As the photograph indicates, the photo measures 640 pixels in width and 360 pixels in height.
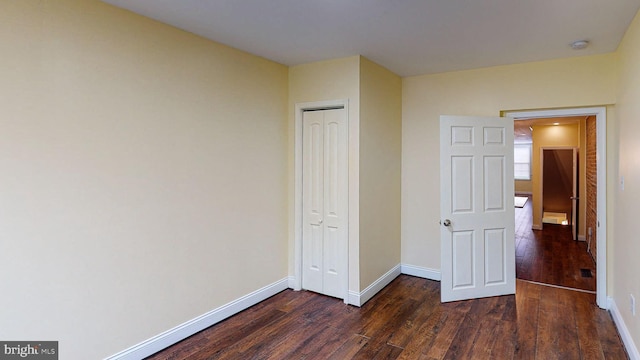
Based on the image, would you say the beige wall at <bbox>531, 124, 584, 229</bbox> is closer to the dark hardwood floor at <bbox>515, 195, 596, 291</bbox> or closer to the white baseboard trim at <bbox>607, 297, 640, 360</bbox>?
the dark hardwood floor at <bbox>515, 195, 596, 291</bbox>

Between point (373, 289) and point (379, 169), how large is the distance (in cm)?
135

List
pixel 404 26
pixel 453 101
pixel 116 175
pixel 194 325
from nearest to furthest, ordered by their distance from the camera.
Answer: pixel 116 175, pixel 404 26, pixel 194 325, pixel 453 101

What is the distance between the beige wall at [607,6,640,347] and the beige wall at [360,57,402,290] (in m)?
2.13

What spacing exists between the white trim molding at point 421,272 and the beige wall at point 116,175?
2088mm

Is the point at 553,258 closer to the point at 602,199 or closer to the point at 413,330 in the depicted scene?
the point at 602,199

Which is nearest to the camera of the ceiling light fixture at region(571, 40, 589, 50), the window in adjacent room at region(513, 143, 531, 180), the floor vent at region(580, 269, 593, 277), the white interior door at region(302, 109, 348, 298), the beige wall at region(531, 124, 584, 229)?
the ceiling light fixture at region(571, 40, 589, 50)

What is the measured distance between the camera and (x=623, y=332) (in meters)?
2.82

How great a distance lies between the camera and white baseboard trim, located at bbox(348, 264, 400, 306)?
3.57 meters

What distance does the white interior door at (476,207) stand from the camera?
12.1 feet

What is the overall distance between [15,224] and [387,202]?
3.38 metres

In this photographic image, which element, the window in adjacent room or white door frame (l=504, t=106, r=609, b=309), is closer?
white door frame (l=504, t=106, r=609, b=309)

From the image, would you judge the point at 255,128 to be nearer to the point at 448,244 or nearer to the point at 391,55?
the point at 391,55

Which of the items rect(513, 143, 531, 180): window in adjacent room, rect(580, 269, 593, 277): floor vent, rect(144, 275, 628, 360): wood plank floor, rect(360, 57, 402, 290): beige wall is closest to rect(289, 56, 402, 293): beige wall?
rect(360, 57, 402, 290): beige wall

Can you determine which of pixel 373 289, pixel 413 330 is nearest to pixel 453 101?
pixel 373 289
